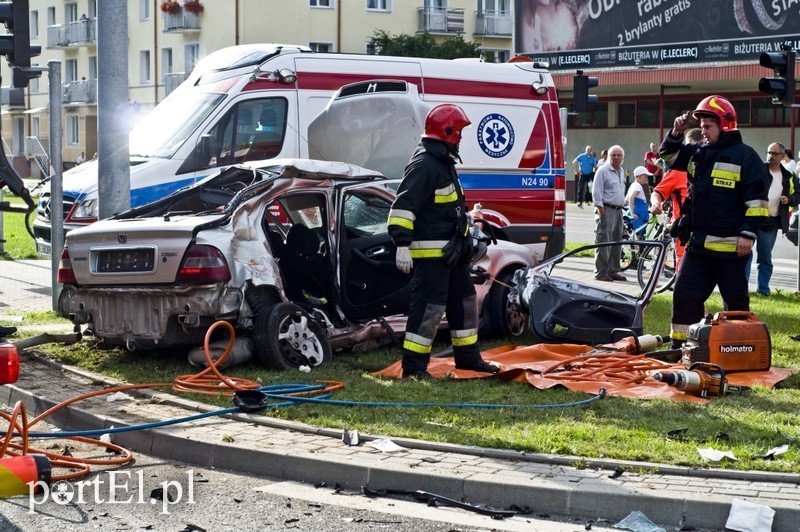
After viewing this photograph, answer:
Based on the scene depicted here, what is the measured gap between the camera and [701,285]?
927 centimetres

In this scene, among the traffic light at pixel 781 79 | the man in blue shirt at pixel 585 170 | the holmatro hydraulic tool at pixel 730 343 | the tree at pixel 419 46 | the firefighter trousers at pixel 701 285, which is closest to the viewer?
the holmatro hydraulic tool at pixel 730 343

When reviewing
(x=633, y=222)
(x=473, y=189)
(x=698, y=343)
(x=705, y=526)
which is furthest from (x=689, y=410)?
(x=633, y=222)

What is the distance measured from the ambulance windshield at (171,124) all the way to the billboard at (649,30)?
27761mm

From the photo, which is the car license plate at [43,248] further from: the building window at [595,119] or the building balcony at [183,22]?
the building balcony at [183,22]

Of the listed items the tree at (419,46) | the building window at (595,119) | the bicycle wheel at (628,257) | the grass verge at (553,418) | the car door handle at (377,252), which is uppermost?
the tree at (419,46)

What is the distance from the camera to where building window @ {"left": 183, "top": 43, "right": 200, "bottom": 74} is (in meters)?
51.8

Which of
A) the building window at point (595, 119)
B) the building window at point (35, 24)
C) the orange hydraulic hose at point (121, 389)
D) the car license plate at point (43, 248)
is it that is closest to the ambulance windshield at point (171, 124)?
the car license plate at point (43, 248)

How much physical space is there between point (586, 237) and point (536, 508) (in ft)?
62.9

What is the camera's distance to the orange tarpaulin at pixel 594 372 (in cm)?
800

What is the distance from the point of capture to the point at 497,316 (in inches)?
415

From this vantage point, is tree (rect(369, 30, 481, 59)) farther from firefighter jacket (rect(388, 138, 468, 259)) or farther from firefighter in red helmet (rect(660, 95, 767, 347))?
firefighter jacket (rect(388, 138, 468, 259))

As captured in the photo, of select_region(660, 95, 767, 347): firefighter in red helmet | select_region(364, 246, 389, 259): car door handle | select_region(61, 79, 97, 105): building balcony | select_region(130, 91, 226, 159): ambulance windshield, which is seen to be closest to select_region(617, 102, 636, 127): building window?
select_region(61, 79, 97, 105): building balcony

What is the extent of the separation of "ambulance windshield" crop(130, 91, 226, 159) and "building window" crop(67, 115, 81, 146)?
50303mm

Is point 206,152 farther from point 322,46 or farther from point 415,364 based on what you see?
point 322,46
